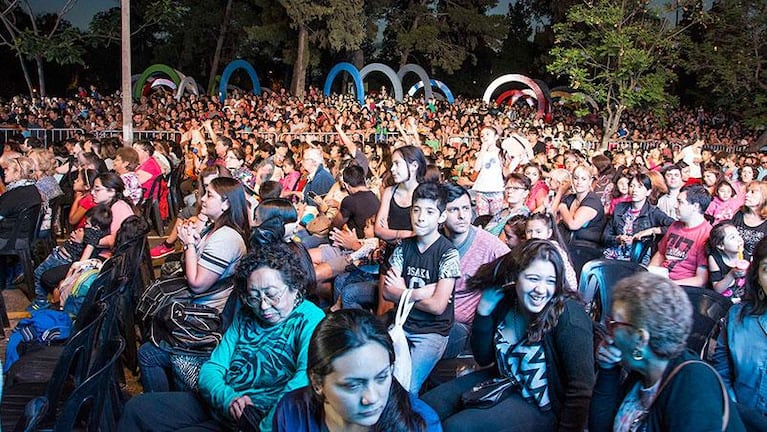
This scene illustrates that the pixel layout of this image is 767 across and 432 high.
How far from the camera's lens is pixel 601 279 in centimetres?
409

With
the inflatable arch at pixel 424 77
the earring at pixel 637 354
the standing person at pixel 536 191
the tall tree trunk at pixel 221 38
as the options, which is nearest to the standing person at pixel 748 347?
the earring at pixel 637 354

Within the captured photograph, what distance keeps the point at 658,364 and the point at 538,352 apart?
71cm

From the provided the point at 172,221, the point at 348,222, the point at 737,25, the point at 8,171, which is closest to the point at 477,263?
the point at 348,222

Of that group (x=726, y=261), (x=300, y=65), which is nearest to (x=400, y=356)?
(x=726, y=261)

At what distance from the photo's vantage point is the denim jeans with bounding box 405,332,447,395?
3.41 meters

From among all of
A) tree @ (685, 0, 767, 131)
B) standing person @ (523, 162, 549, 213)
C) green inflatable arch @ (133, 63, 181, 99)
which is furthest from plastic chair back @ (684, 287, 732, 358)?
green inflatable arch @ (133, 63, 181, 99)

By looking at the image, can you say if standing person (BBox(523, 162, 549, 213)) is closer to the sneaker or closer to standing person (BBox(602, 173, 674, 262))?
standing person (BBox(602, 173, 674, 262))

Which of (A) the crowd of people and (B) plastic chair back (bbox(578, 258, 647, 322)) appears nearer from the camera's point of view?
(A) the crowd of people

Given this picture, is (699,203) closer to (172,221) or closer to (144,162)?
(144,162)

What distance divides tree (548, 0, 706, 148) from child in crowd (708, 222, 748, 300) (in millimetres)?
17498

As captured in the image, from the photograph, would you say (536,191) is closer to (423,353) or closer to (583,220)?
(583,220)

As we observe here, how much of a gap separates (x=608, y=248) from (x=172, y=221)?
6303 mm

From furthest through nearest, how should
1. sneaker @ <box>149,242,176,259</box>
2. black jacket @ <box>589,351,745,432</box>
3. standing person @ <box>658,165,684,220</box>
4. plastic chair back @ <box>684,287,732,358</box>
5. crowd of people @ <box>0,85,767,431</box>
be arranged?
sneaker @ <box>149,242,176,259</box> → standing person @ <box>658,165,684,220</box> → plastic chair back @ <box>684,287,732,358</box> → crowd of people @ <box>0,85,767,431</box> → black jacket @ <box>589,351,745,432</box>

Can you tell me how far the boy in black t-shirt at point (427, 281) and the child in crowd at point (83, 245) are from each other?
2560 millimetres
